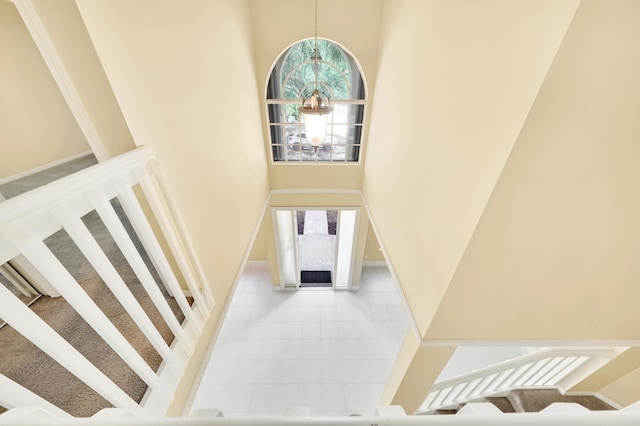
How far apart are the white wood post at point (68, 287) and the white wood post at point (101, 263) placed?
0.06m

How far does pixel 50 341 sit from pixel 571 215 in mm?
1958

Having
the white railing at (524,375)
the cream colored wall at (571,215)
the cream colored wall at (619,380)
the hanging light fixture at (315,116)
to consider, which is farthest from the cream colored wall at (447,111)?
the cream colored wall at (619,380)

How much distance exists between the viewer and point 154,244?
107 cm

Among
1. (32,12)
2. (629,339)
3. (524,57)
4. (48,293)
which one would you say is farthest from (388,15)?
(48,293)

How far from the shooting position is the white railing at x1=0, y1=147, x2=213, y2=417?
63 cm

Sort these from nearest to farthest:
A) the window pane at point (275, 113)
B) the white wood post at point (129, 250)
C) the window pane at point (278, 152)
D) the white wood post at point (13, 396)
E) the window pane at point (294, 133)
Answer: the white wood post at point (13, 396)
the white wood post at point (129, 250)
the window pane at point (275, 113)
the window pane at point (294, 133)
the window pane at point (278, 152)

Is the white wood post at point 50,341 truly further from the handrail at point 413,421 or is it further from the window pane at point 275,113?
the window pane at point 275,113

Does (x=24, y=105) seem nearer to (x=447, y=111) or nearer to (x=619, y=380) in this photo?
(x=447, y=111)

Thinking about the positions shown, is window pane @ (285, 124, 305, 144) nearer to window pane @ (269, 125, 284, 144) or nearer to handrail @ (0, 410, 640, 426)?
window pane @ (269, 125, 284, 144)

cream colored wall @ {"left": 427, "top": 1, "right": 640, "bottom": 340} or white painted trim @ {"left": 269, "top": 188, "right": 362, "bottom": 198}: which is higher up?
white painted trim @ {"left": 269, "top": 188, "right": 362, "bottom": 198}

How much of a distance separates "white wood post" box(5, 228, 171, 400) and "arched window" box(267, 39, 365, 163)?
273 centimetres

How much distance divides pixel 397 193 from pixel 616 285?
138 centimetres

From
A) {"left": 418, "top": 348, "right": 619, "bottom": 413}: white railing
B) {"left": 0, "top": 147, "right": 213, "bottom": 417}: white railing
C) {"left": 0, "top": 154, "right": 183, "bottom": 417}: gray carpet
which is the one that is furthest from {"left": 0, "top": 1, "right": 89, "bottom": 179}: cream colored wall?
{"left": 418, "top": 348, "right": 619, "bottom": 413}: white railing

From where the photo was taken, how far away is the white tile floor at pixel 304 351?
9.80ft
